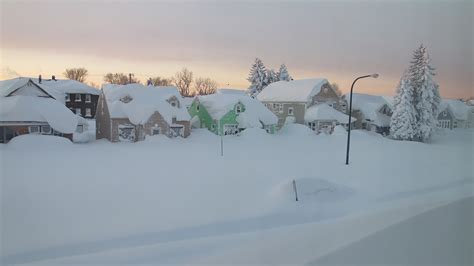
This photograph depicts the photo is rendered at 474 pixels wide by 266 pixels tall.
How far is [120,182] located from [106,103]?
18241 millimetres

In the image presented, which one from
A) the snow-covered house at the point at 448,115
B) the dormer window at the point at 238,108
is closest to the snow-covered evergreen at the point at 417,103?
the snow-covered house at the point at 448,115

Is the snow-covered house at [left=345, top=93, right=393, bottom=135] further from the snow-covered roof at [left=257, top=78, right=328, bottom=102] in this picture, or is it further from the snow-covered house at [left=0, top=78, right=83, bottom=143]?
the snow-covered house at [left=0, top=78, right=83, bottom=143]

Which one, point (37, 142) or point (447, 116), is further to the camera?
point (447, 116)

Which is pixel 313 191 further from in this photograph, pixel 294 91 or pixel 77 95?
pixel 77 95

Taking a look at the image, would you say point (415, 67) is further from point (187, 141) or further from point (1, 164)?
point (1, 164)

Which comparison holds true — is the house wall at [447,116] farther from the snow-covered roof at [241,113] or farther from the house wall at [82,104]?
the house wall at [82,104]

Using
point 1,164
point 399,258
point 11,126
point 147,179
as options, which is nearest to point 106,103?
point 11,126

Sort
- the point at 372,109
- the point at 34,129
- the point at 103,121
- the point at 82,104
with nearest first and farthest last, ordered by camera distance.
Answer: the point at 34,129 → the point at 103,121 → the point at 372,109 → the point at 82,104

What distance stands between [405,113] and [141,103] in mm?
26474

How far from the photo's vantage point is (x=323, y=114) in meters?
40.2

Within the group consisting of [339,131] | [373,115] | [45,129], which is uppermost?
[373,115]

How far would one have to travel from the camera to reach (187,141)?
100 feet

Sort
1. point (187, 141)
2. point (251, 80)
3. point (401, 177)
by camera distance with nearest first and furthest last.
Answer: point (401, 177), point (187, 141), point (251, 80)

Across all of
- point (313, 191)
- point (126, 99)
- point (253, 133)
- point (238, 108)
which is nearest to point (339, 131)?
point (253, 133)
